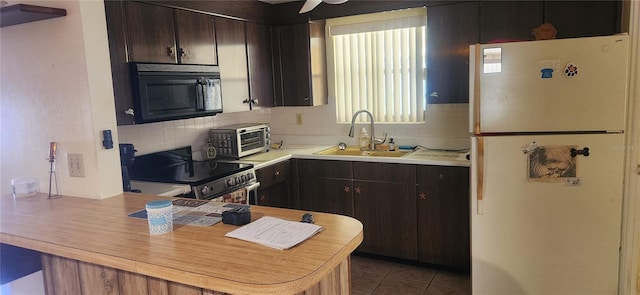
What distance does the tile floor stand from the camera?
313 cm

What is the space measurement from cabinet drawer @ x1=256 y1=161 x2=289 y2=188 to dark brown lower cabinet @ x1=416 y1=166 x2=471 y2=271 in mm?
1102

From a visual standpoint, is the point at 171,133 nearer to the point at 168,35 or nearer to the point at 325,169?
the point at 168,35

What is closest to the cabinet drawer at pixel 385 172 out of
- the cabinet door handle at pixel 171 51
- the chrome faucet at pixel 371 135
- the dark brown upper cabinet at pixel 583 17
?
the chrome faucet at pixel 371 135

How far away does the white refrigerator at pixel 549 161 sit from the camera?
240 centimetres

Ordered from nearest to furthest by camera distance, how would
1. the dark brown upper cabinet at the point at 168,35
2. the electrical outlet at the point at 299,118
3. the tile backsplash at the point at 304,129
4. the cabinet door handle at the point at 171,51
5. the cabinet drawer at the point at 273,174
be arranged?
the dark brown upper cabinet at the point at 168,35
the cabinet door handle at the point at 171,51
the tile backsplash at the point at 304,129
the cabinet drawer at the point at 273,174
the electrical outlet at the point at 299,118

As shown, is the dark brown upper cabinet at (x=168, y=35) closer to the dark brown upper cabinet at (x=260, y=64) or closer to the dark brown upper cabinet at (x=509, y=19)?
the dark brown upper cabinet at (x=260, y=64)

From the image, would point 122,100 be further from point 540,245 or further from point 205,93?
point 540,245

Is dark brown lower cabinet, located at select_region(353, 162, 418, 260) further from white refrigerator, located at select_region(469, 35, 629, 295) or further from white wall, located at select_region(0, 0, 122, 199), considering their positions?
white wall, located at select_region(0, 0, 122, 199)

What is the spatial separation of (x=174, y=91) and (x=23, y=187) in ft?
3.40

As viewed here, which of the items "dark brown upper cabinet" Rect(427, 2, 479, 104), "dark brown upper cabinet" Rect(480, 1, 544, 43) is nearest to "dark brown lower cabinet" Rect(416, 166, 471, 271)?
"dark brown upper cabinet" Rect(427, 2, 479, 104)

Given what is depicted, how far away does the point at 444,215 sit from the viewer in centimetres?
330

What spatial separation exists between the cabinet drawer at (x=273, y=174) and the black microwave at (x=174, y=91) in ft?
1.91

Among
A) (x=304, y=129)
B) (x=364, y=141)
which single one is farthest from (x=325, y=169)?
(x=304, y=129)

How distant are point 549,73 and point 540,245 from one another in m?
0.97
